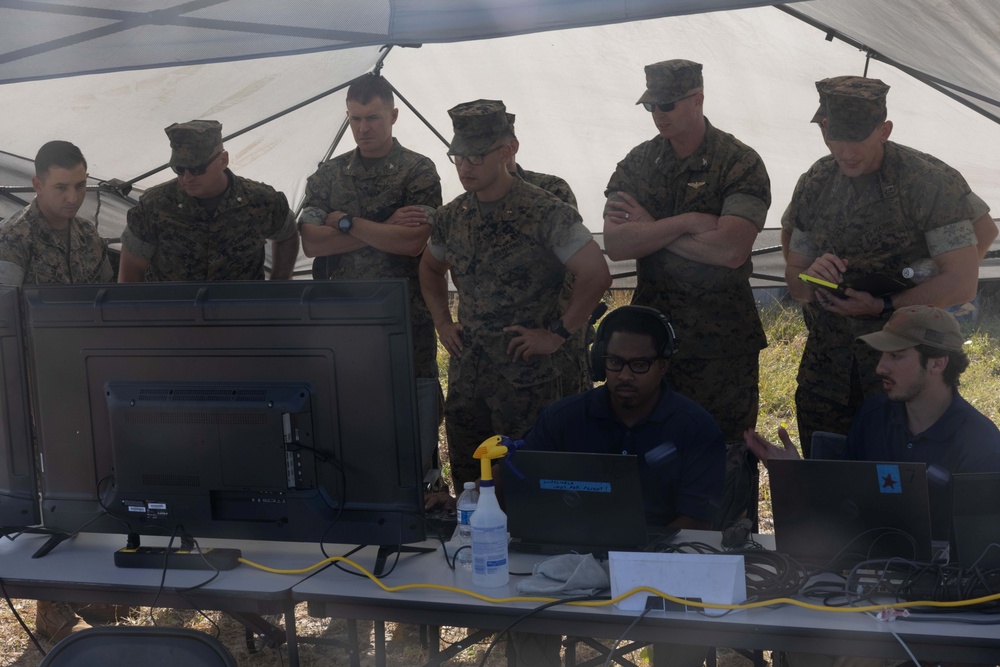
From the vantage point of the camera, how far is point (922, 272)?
3.06 meters

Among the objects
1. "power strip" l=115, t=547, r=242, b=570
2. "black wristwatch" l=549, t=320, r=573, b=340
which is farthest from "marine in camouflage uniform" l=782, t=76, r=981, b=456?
"power strip" l=115, t=547, r=242, b=570

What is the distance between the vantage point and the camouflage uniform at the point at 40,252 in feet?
12.4

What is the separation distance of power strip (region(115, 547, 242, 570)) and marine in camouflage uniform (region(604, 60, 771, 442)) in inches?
66.5

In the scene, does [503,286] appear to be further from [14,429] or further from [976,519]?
[976,519]

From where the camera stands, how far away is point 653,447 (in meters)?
2.60

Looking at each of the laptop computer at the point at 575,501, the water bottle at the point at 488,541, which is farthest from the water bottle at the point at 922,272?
the water bottle at the point at 488,541

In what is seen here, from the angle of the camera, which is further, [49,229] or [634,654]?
[49,229]

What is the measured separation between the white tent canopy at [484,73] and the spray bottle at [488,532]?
5.07ft

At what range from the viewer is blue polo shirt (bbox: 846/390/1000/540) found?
233 centimetres

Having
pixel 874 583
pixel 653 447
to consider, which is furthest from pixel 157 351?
pixel 874 583

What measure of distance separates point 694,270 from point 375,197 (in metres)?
1.26

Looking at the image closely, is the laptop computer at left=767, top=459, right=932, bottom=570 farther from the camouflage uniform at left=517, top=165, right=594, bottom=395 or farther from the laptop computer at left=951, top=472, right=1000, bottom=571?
the camouflage uniform at left=517, top=165, right=594, bottom=395

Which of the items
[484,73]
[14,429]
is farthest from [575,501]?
[484,73]

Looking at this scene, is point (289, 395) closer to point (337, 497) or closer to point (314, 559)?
point (337, 497)
